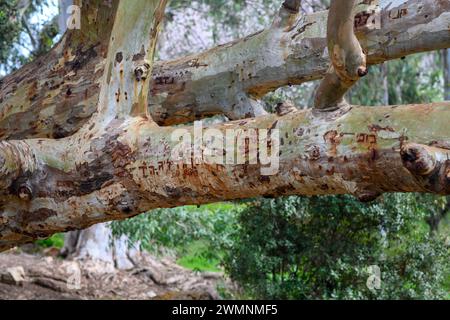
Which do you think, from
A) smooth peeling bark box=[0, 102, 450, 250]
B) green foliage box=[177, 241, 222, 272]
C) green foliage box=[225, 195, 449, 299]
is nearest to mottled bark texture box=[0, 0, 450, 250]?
smooth peeling bark box=[0, 102, 450, 250]

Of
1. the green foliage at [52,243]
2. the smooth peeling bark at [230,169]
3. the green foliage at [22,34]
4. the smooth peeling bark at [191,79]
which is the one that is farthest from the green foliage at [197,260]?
the smooth peeling bark at [230,169]

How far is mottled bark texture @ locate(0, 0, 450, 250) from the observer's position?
2.54 metres

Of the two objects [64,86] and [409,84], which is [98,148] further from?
[409,84]

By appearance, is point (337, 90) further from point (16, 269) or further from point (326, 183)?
point (16, 269)

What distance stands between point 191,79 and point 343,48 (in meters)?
2.14

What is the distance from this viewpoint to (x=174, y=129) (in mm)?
3199

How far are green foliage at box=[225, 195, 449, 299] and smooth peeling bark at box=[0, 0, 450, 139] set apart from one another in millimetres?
2916

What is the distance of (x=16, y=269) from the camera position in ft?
34.2

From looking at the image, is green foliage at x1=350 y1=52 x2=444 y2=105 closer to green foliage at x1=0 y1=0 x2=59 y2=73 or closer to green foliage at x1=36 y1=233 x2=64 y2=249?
green foliage at x1=0 y1=0 x2=59 y2=73

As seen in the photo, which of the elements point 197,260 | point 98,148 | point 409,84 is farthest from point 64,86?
point 409,84

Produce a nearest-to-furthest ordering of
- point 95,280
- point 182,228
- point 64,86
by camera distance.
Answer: point 64,86, point 182,228, point 95,280

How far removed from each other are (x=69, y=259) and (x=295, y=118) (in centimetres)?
939

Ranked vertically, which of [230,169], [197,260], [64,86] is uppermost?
[64,86]

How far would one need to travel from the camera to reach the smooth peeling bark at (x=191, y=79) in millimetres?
4281
